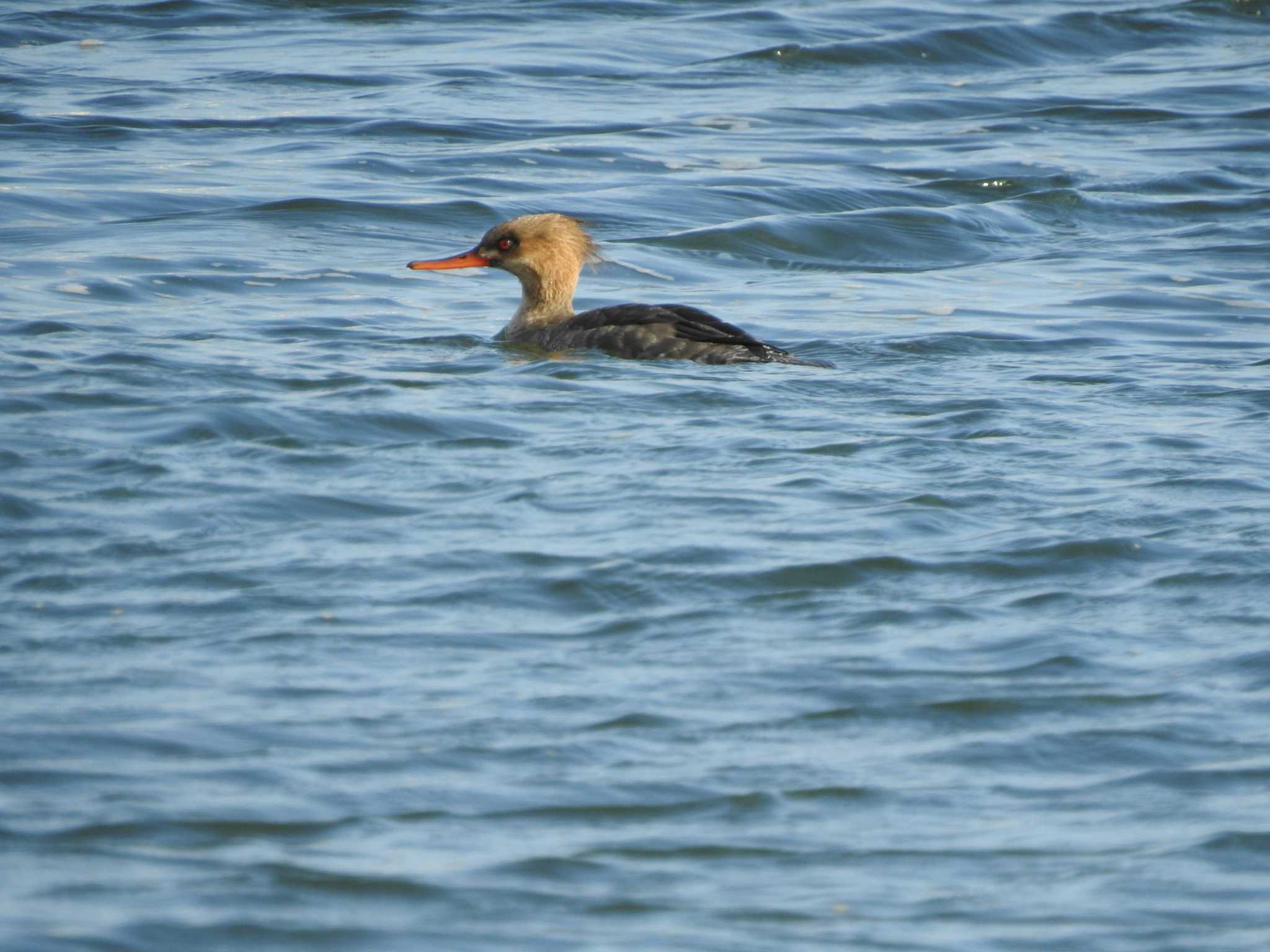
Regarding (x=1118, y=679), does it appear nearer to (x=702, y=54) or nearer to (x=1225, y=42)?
(x=702, y=54)

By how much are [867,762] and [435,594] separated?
157 cm

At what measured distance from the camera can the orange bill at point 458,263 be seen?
398 inches

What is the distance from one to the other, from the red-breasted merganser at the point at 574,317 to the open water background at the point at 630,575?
21cm

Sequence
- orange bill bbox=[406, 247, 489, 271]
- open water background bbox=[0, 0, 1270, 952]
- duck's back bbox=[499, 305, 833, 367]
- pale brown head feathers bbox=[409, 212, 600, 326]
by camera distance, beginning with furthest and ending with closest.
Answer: pale brown head feathers bbox=[409, 212, 600, 326]
orange bill bbox=[406, 247, 489, 271]
duck's back bbox=[499, 305, 833, 367]
open water background bbox=[0, 0, 1270, 952]

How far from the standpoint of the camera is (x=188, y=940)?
369 centimetres

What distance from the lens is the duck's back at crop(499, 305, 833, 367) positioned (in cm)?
895

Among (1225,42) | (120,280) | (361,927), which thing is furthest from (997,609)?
(1225,42)

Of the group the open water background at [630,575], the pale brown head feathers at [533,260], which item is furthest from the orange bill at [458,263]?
the open water background at [630,575]

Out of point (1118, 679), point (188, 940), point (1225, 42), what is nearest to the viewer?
point (188, 940)

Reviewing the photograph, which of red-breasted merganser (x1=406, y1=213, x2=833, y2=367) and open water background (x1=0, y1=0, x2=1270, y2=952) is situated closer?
open water background (x1=0, y1=0, x2=1270, y2=952)

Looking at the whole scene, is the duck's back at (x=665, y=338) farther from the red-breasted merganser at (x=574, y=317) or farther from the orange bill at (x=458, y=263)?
the orange bill at (x=458, y=263)

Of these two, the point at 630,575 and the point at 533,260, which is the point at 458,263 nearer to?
the point at 533,260

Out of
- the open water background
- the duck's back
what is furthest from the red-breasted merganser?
the open water background

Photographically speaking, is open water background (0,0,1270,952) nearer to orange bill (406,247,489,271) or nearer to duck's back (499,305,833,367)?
duck's back (499,305,833,367)
